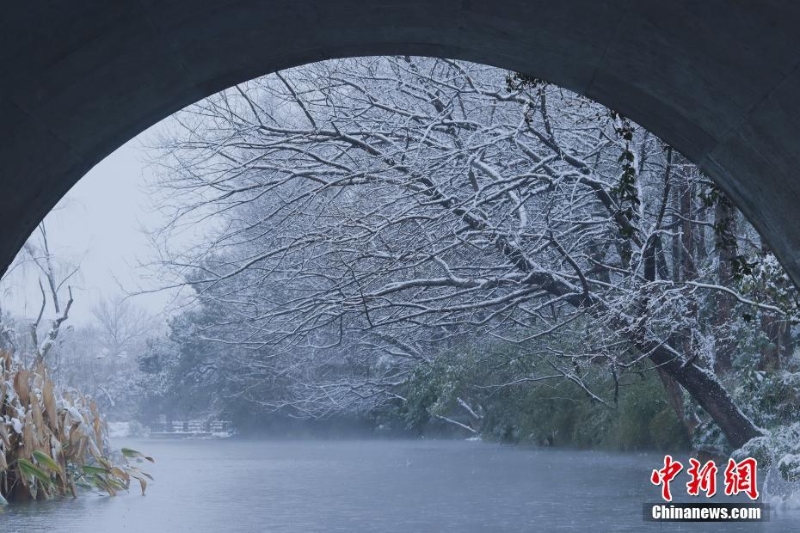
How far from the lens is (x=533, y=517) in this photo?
42.2 feet


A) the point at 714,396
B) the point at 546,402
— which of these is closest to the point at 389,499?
the point at 714,396

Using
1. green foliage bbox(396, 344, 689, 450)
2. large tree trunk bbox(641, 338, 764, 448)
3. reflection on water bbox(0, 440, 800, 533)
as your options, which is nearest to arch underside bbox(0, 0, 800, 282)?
reflection on water bbox(0, 440, 800, 533)

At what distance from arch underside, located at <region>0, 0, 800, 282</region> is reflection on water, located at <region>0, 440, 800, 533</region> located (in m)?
7.51

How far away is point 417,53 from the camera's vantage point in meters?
5.23

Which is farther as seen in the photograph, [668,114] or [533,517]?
[533,517]

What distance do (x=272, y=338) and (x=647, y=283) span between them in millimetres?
7014

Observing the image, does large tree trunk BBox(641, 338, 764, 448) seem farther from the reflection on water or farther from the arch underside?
the arch underside

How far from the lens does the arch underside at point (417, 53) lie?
4.14m

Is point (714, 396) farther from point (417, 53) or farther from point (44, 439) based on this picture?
point (417, 53)

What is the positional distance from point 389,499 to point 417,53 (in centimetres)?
1149

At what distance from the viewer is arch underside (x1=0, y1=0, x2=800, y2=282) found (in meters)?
4.14

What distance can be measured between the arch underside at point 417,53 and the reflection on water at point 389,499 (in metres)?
7.51

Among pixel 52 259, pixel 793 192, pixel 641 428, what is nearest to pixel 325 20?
pixel 793 192

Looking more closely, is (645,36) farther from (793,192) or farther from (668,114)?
(793,192)
